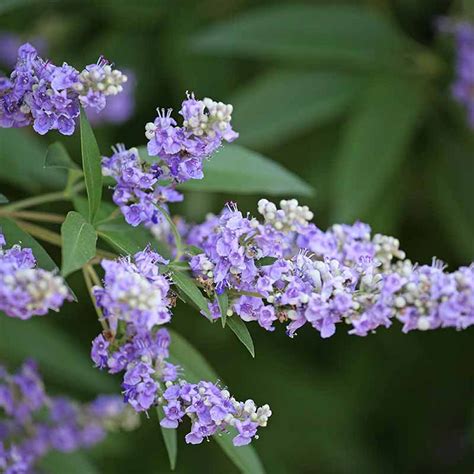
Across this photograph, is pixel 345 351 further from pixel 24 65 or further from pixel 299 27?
pixel 24 65

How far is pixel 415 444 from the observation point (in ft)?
16.4

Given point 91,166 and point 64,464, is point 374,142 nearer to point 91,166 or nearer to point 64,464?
point 64,464

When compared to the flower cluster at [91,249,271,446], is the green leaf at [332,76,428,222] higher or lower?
higher

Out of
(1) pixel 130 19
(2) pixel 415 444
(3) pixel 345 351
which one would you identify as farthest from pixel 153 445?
(1) pixel 130 19

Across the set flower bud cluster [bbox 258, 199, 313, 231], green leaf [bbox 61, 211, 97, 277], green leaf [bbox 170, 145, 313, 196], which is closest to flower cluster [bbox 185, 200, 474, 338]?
flower bud cluster [bbox 258, 199, 313, 231]

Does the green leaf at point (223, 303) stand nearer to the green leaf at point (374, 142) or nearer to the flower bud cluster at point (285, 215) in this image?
the flower bud cluster at point (285, 215)

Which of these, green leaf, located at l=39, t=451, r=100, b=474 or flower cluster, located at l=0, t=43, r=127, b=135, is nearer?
flower cluster, located at l=0, t=43, r=127, b=135

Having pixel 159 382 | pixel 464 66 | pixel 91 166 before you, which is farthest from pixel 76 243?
pixel 464 66

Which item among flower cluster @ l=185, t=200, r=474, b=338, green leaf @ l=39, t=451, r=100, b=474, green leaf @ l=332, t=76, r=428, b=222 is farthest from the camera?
green leaf @ l=332, t=76, r=428, b=222

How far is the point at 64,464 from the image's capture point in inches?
128

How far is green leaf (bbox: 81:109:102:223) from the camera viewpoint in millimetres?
2160

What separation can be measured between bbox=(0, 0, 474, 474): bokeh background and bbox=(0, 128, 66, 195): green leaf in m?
0.43

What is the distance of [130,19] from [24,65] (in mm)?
2416

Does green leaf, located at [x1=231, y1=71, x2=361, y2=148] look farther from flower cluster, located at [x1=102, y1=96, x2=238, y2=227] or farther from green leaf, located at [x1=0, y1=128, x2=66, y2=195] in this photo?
flower cluster, located at [x1=102, y1=96, x2=238, y2=227]
